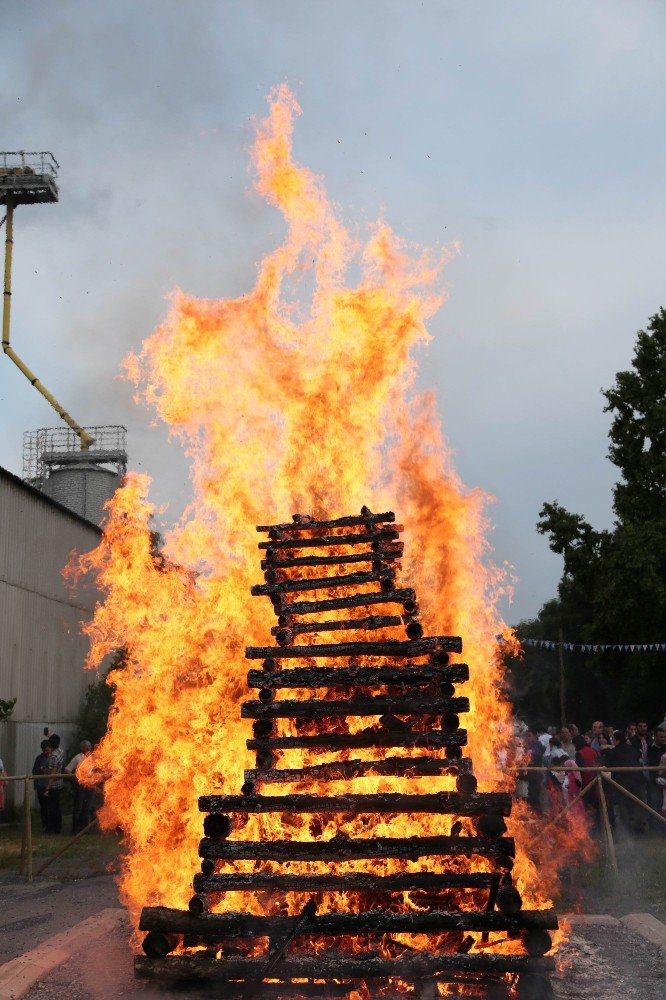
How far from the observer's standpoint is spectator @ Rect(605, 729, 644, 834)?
15.5m

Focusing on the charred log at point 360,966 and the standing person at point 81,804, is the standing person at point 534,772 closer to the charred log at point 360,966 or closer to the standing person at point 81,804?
the standing person at point 81,804

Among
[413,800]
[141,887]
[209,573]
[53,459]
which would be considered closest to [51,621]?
[53,459]

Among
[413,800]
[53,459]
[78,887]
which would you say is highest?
[53,459]

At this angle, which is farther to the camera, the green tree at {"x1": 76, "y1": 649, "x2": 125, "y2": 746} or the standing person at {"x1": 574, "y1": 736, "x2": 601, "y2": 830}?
the green tree at {"x1": 76, "y1": 649, "x2": 125, "y2": 746}

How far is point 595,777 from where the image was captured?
46.2ft

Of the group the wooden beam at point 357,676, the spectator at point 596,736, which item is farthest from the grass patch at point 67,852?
the spectator at point 596,736

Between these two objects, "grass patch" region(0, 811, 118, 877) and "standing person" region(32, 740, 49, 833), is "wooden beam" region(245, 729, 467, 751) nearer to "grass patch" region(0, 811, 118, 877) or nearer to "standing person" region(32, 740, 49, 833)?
"grass patch" region(0, 811, 118, 877)

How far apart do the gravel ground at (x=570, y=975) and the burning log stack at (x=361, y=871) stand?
281 mm

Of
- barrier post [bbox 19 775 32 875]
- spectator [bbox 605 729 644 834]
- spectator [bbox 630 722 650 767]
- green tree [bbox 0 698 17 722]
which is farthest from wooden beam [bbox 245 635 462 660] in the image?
green tree [bbox 0 698 17 722]

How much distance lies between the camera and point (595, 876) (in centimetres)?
1261

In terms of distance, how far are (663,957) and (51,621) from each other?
22.2 metres

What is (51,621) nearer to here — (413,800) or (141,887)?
(141,887)

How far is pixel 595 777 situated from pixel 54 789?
9.64 metres

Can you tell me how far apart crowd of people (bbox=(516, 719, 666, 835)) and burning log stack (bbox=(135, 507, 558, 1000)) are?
6.30 m
